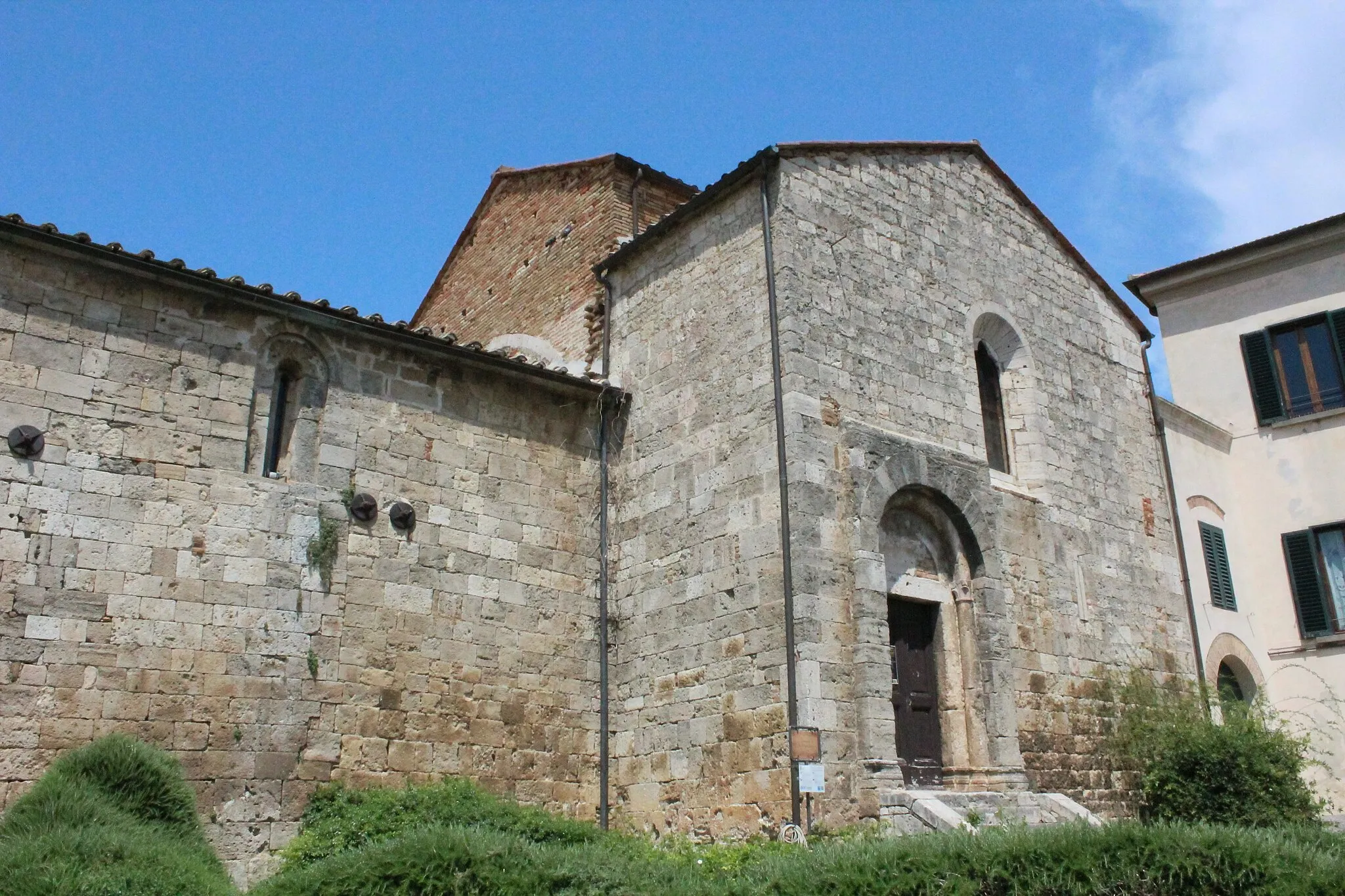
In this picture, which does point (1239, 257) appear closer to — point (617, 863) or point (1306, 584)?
point (1306, 584)

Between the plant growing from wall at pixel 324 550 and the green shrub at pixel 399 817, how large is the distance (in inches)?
70.8

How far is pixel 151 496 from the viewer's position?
9.59 metres

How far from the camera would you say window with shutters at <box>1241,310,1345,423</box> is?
16328mm

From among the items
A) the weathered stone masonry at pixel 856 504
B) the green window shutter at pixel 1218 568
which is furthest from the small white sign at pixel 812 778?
the green window shutter at pixel 1218 568

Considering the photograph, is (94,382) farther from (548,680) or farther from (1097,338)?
(1097,338)

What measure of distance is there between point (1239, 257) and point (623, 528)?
10.7 metres

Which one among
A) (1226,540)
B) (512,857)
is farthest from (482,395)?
(1226,540)

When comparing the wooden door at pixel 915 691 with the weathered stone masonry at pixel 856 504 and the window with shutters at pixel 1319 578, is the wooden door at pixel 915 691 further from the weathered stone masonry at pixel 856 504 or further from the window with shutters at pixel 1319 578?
the window with shutters at pixel 1319 578

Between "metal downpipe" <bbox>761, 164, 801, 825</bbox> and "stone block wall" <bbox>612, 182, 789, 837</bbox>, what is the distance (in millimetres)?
103

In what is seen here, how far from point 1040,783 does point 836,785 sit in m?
2.86

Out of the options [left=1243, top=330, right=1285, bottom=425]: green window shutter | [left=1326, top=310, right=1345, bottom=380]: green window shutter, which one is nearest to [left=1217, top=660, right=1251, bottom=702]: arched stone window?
[left=1243, top=330, right=1285, bottom=425]: green window shutter

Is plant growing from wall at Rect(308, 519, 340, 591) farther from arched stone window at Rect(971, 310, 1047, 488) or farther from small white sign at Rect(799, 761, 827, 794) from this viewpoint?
arched stone window at Rect(971, 310, 1047, 488)

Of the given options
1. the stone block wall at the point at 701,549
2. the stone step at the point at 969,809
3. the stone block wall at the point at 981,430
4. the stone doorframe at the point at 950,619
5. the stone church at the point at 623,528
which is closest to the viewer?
the stone church at the point at 623,528

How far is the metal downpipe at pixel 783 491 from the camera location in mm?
9680
